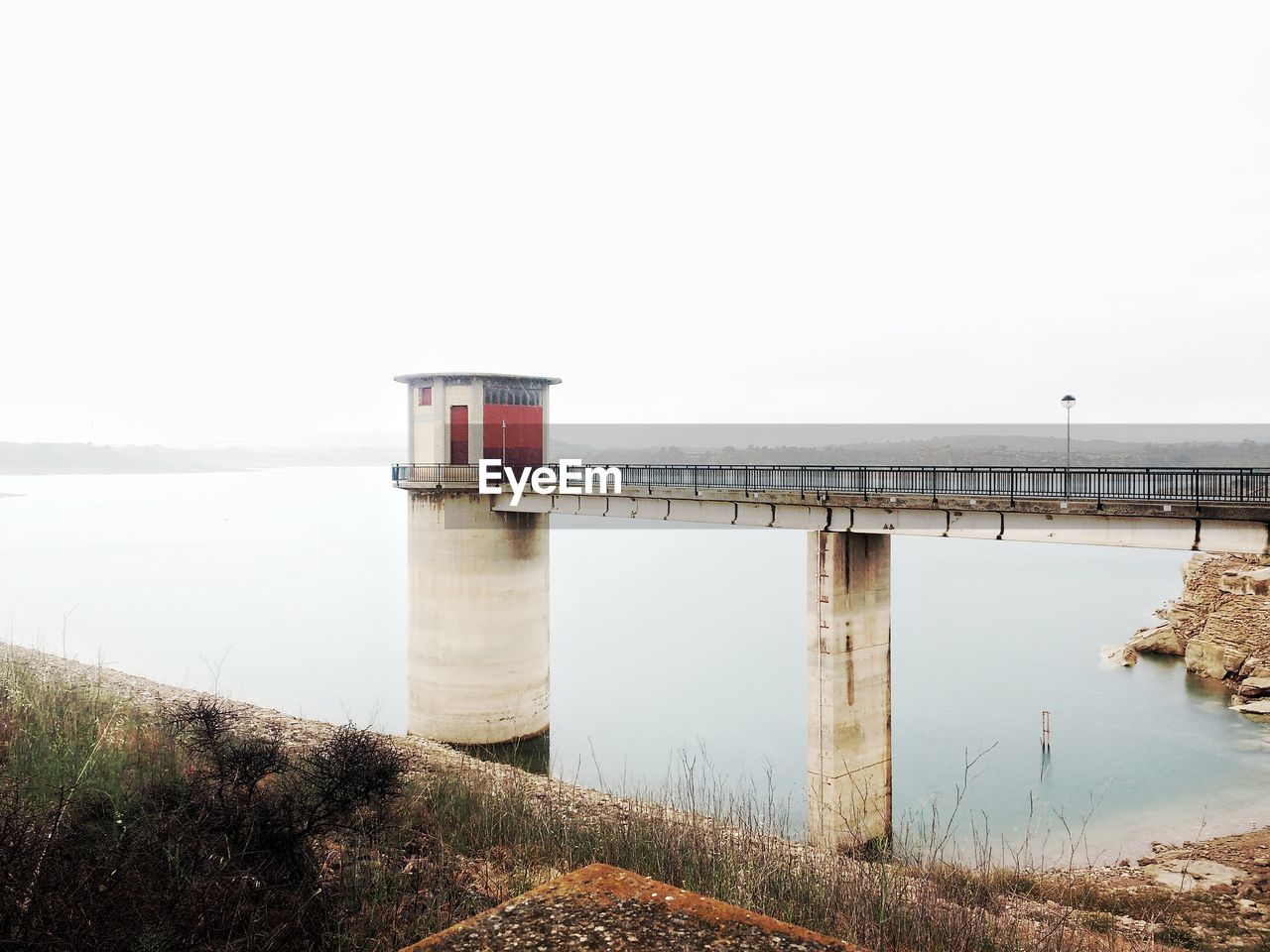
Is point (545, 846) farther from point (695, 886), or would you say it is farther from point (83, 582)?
point (83, 582)

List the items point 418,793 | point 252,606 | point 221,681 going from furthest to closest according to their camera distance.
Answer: point 252,606 → point 221,681 → point 418,793

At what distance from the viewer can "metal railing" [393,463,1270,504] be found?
14961 millimetres

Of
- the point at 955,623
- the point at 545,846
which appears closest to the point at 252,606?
the point at 955,623

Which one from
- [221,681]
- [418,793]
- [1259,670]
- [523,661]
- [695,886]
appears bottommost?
[221,681]

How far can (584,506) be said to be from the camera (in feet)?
84.3

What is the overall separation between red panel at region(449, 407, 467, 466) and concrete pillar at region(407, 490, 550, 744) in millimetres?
1419

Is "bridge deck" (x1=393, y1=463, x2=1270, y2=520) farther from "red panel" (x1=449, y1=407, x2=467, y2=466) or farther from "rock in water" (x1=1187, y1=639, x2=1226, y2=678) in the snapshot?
"rock in water" (x1=1187, y1=639, x2=1226, y2=678)

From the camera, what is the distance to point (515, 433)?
28.2 meters

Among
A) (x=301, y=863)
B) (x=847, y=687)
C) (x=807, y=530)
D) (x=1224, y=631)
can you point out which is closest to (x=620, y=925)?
(x=301, y=863)

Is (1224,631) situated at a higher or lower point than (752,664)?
higher

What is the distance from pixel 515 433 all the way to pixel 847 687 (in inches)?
564

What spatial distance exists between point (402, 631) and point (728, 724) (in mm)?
27309

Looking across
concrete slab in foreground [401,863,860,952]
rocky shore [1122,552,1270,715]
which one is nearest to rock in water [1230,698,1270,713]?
rocky shore [1122,552,1270,715]

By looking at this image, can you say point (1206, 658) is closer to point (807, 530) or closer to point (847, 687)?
point (847, 687)
